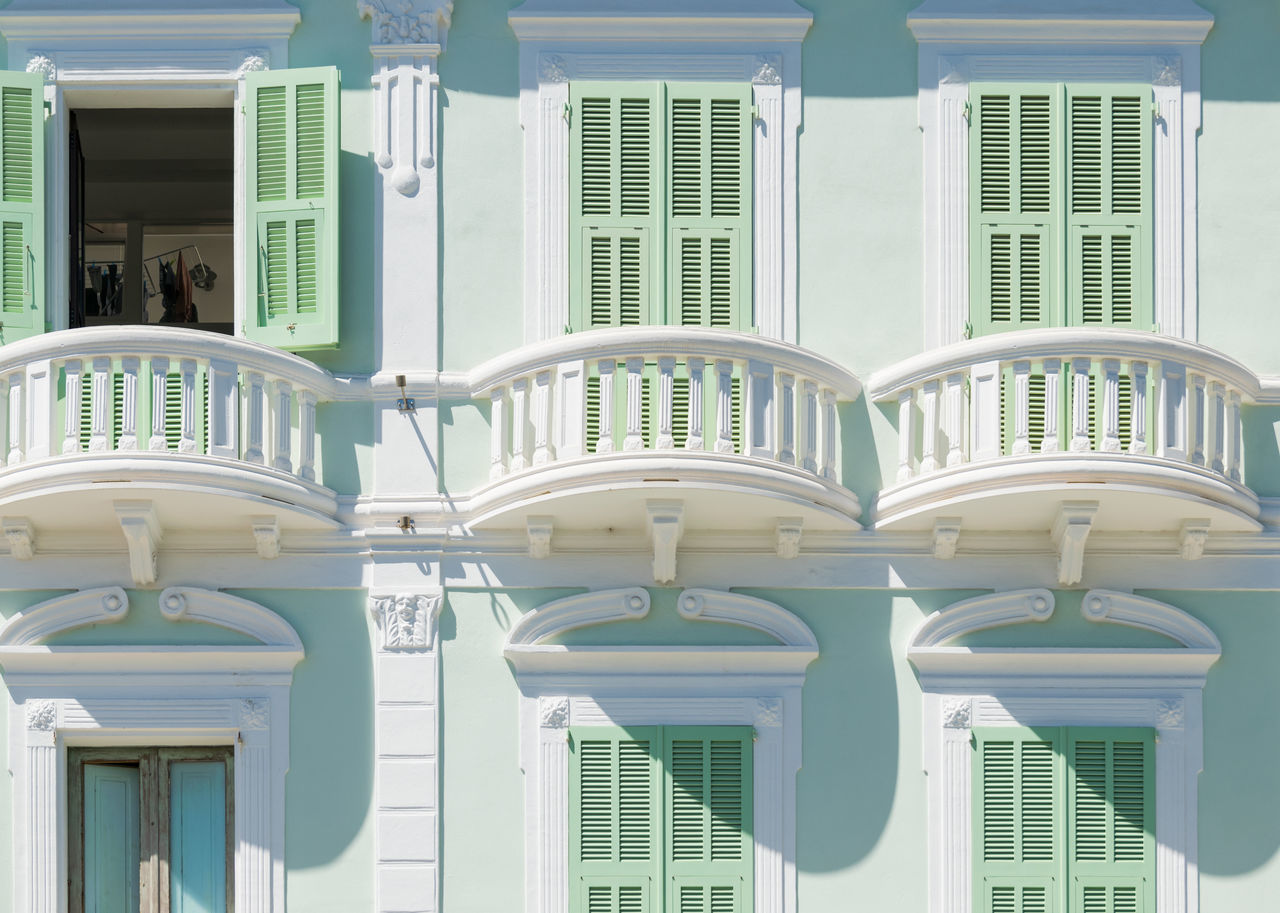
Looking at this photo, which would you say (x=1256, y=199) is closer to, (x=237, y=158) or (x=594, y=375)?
(x=594, y=375)

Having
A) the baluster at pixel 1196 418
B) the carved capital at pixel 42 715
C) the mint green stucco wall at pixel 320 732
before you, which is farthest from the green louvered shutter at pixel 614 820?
the baluster at pixel 1196 418

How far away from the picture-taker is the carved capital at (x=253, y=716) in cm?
1545

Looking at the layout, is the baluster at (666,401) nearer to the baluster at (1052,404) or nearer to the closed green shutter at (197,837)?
the baluster at (1052,404)

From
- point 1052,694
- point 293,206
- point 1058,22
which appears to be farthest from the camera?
point 1058,22

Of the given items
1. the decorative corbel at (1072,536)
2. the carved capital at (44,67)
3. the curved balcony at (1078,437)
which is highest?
the carved capital at (44,67)

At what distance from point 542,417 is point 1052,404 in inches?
152

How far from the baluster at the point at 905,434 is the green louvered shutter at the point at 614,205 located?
2063mm

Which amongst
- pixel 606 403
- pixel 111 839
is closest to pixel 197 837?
pixel 111 839

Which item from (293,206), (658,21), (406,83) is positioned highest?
(658,21)

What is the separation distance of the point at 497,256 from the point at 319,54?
2241 millimetres

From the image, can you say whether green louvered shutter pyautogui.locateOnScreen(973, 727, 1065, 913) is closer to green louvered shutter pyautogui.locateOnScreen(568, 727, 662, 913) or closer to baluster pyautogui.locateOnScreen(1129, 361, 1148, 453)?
baluster pyautogui.locateOnScreen(1129, 361, 1148, 453)

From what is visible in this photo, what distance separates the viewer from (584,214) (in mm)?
16266

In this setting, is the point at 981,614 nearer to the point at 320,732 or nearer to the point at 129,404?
the point at 320,732

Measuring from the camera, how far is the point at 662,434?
1506 cm
